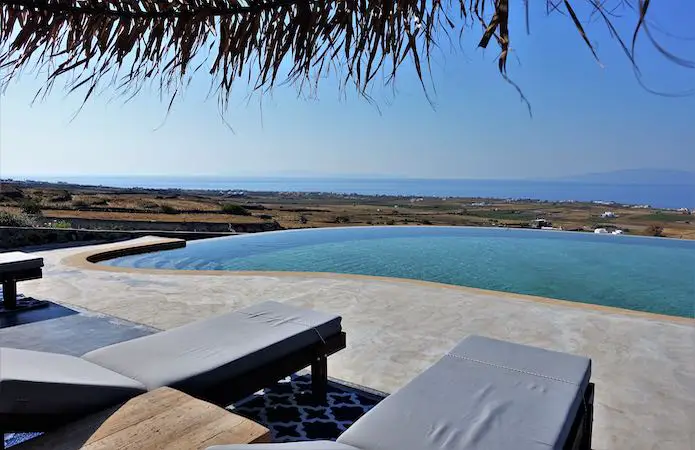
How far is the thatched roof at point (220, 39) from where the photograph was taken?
1.03 metres

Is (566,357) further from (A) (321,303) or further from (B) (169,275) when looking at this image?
(B) (169,275)

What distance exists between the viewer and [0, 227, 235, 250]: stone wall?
946 cm

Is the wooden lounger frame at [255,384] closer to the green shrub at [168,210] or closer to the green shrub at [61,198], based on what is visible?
the green shrub at [168,210]

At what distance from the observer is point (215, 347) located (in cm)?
258

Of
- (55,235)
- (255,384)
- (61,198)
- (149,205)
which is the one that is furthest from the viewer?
(149,205)

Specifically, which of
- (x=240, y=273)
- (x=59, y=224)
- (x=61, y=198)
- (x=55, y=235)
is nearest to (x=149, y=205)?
(x=61, y=198)

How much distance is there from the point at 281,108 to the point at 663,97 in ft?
3.09

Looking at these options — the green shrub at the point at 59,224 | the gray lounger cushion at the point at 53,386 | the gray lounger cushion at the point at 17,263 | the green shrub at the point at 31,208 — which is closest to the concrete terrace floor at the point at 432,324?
the gray lounger cushion at the point at 17,263

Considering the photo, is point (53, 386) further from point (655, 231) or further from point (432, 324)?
point (655, 231)

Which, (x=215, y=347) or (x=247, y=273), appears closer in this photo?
(x=215, y=347)

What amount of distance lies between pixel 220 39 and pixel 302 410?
7.67 feet

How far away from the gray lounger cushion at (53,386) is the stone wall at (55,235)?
29.9 feet

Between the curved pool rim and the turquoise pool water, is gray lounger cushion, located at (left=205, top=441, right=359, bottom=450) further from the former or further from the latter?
the turquoise pool water

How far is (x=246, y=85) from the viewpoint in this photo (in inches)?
49.1
